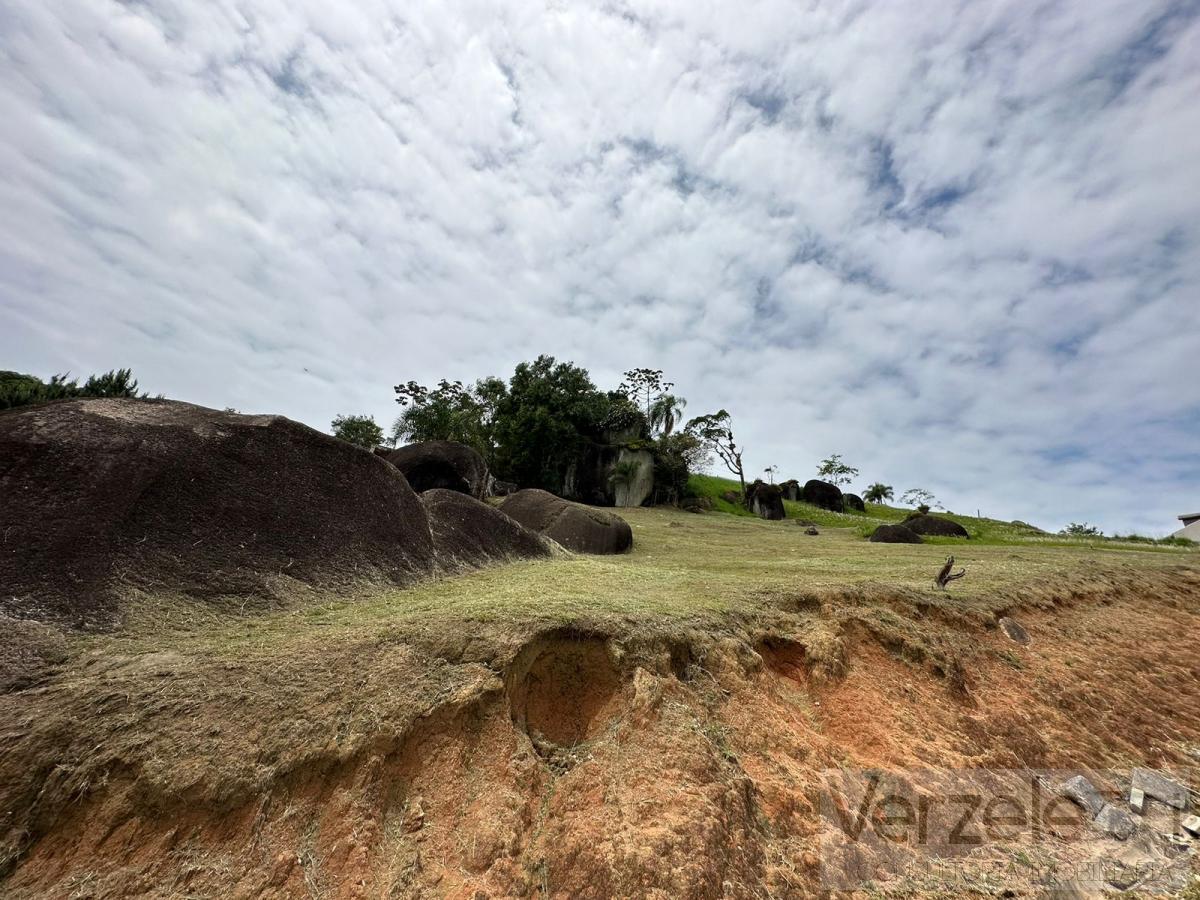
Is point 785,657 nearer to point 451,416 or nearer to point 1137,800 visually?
point 1137,800

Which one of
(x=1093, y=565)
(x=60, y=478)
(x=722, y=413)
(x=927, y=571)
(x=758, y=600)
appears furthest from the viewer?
(x=722, y=413)

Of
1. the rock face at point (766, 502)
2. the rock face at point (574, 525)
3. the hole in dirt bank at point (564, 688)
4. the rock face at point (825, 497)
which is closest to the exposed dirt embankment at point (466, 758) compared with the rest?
the hole in dirt bank at point (564, 688)

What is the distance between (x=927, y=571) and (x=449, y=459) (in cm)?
1602

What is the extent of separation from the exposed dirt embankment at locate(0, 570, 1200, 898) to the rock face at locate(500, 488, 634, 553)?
13.1 metres

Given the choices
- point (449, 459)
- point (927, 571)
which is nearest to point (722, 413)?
point (449, 459)

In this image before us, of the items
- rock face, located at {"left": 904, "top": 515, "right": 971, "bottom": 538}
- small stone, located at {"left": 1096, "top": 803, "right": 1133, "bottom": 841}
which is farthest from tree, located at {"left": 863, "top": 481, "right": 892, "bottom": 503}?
small stone, located at {"left": 1096, "top": 803, "right": 1133, "bottom": 841}

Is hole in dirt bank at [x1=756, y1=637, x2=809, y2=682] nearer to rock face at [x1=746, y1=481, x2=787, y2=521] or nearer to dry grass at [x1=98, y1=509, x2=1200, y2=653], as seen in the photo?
dry grass at [x1=98, y1=509, x2=1200, y2=653]

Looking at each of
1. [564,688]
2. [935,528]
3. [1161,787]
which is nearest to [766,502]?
[935,528]

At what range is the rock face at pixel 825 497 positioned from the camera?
58.6 m

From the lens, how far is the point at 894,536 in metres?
29.7

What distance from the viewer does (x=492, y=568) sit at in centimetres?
1190

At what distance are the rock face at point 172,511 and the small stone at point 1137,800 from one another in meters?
9.92

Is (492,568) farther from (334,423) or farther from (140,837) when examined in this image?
(334,423)

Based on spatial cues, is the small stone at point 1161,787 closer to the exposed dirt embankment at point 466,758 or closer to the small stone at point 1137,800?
the small stone at point 1137,800
